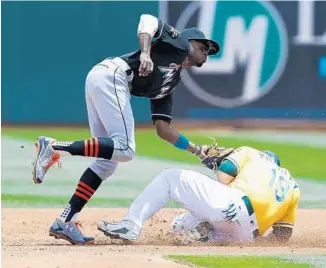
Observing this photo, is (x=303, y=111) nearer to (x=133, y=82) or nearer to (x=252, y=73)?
(x=252, y=73)

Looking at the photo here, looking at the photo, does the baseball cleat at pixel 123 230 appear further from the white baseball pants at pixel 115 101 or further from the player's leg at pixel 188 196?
the white baseball pants at pixel 115 101

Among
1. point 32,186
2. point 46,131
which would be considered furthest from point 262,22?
point 32,186

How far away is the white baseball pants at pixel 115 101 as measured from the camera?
24.3ft

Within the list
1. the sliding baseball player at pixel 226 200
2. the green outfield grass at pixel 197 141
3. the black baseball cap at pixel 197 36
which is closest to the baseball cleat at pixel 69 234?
the sliding baseball player at pixel 226 200

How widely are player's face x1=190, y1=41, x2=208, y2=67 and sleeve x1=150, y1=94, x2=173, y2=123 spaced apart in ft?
1.22

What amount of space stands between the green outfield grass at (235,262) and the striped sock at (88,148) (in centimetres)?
116

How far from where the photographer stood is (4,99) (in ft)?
69.7

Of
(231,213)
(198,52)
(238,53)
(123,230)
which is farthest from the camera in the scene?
(238,53)

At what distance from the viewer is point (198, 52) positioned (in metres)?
7.89

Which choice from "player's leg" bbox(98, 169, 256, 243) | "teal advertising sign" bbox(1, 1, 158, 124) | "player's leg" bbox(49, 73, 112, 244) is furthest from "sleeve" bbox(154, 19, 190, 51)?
"teal advertising sign" bbox(1, 1, 158, 124)

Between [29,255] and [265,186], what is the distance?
1.81 metres

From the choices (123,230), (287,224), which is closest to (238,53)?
(287,224)

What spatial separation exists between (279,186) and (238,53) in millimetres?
14196

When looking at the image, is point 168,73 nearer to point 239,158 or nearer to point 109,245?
point 239,158
